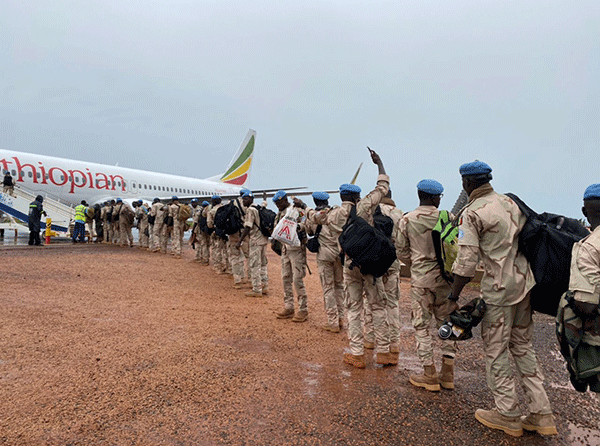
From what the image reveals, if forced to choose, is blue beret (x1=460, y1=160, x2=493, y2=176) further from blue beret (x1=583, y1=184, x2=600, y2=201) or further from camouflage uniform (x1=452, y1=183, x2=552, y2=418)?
blue beret (x1=583, y1=184, x2=600, y2=201)

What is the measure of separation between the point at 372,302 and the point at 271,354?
4.27ft

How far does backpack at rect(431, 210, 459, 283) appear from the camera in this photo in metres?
3.24

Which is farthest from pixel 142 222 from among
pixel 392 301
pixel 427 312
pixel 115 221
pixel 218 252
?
pixel 427 312

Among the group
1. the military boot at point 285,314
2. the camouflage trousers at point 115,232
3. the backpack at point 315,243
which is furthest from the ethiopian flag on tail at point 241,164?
the backpack at point 315,243

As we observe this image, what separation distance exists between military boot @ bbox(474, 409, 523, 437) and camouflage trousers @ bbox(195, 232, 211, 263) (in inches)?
390

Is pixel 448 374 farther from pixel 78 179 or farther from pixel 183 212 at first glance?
pixel 78 179

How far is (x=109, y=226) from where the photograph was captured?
17.4 meters

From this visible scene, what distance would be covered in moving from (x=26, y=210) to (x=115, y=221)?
390 cm

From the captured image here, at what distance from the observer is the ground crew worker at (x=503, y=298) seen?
277cm

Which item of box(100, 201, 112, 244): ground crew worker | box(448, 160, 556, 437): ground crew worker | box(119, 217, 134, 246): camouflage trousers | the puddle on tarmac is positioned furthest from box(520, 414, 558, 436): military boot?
box(100, 201, 112, 244): ground crew worker

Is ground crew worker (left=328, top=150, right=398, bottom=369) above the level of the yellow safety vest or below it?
below

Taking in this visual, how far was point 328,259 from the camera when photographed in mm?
5164

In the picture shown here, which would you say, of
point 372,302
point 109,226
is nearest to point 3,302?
point 372,302

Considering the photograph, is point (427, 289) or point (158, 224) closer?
point (427, 289)
